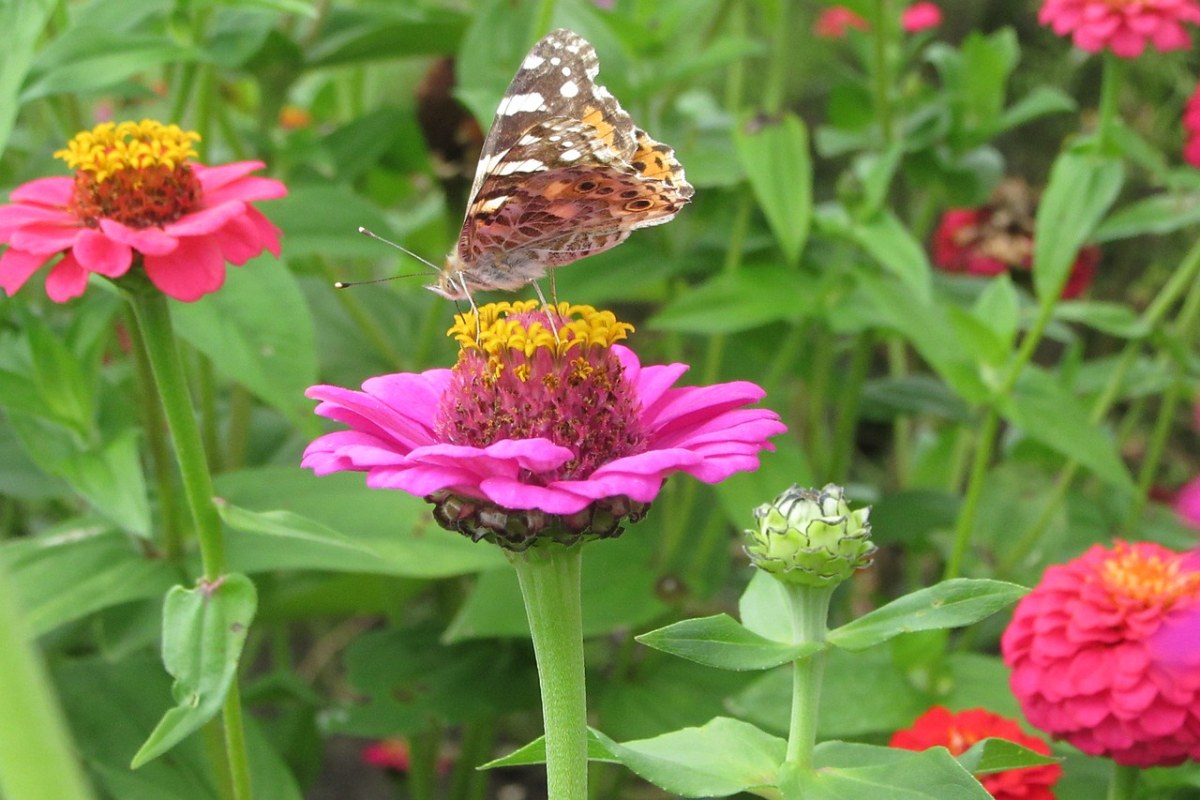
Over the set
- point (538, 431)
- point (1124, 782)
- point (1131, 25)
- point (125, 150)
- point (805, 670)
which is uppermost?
point (1131, 25)

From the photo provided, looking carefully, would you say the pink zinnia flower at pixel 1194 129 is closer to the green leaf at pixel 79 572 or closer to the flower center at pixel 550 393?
the flower center at pixel 550 393

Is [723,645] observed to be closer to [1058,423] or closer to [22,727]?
[22,727]

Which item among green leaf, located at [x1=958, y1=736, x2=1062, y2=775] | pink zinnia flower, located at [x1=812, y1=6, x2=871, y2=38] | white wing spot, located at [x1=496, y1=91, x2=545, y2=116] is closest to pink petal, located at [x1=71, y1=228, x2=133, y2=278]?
white wing spot, located at [x1=496, y1=91, x2=545, y2=116]

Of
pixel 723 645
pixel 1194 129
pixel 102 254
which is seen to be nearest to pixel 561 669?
pixel 723 645

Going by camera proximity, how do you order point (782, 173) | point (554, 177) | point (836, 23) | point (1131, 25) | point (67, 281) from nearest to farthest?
point (67, 281) < point (554, 177) < point (1131, 25) < point (782, 173) < point (836, 23)

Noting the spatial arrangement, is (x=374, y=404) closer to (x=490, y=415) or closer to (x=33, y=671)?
(x=490, y=415)

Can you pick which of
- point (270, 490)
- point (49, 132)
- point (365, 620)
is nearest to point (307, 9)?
point (270, 490)

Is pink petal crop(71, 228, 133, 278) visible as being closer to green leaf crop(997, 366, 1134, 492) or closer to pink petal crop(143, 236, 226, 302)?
pink petal crop(143, 236, 226, 302)
